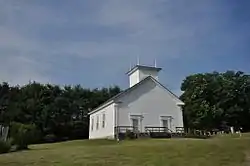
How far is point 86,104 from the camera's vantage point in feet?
227

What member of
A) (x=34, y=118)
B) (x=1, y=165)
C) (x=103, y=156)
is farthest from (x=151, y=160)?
(x=34, y=118)

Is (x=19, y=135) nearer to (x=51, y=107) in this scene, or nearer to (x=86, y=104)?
(x=51, y=107)

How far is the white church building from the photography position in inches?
1560

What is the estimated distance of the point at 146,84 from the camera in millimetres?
42156

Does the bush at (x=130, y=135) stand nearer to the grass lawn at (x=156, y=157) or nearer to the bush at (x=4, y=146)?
the grass lawn at (x=156, y=157)

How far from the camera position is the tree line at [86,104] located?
60.8 m

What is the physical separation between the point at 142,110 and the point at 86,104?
3005cm

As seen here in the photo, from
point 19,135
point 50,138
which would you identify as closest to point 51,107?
point 50,138

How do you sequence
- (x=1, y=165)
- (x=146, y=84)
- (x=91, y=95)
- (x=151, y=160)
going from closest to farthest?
(x=1, y=165) → (x=151, y=160) → (x=146, y=84) → (x=91, y=95)

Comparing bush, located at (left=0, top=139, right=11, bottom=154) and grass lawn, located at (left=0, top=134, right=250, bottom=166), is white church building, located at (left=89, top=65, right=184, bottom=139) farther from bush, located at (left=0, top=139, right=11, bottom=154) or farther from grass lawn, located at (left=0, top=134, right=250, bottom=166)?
grass lawn, located at (left=0, top=134, right=250, bottom=166)

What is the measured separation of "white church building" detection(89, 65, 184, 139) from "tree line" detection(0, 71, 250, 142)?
1883 cm

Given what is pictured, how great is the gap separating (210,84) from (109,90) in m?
20.1

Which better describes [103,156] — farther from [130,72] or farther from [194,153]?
[130,72]

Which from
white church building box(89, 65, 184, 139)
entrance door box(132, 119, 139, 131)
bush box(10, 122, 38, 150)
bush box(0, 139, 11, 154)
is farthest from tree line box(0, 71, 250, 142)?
bush box(0, 139, 11, 154)
